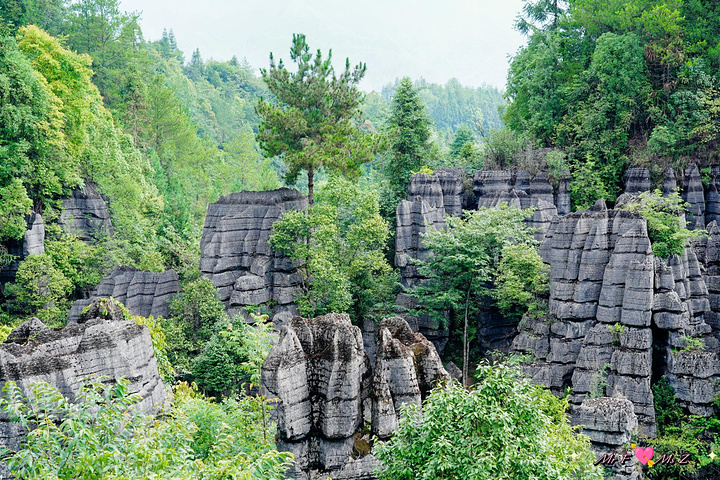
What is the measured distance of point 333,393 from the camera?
13.4 metres

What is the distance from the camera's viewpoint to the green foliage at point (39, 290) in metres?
28.3

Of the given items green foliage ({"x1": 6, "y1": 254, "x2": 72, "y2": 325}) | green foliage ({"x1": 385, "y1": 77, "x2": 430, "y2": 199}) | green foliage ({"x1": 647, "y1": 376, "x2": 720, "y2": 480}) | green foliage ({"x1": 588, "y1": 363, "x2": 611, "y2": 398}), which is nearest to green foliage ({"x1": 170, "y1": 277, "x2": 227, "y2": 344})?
green foliage ({"x1": 6, "y1": 254, "x2": 72, "y2": 325})

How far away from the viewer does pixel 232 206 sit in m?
29.5

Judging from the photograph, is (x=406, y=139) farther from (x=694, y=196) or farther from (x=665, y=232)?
(x=665, y=232)

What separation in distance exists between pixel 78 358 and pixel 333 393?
5264 millimetres

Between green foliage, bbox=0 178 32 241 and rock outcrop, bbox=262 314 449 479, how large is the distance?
21.8m

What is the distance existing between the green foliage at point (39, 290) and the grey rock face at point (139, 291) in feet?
4.70

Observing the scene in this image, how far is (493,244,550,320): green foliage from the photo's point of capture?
25.3 meters

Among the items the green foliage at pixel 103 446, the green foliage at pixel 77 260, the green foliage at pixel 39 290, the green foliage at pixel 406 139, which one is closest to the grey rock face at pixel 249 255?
the green foliage at pixel 77 260

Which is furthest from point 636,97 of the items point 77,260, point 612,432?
point 77,260

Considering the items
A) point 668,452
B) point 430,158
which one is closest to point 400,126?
point 430,158

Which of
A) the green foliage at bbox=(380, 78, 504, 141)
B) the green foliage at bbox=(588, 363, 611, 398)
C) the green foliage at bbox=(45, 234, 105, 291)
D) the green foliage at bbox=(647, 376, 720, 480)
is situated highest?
the green foliage at bbox=(380, 78, 504, 141)

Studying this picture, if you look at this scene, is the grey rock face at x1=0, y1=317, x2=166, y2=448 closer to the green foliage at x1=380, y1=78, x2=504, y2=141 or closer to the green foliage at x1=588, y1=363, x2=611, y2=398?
the green foliage at x1=588, y1=363, x2=611, y2=398

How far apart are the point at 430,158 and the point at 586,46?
1177 cm
